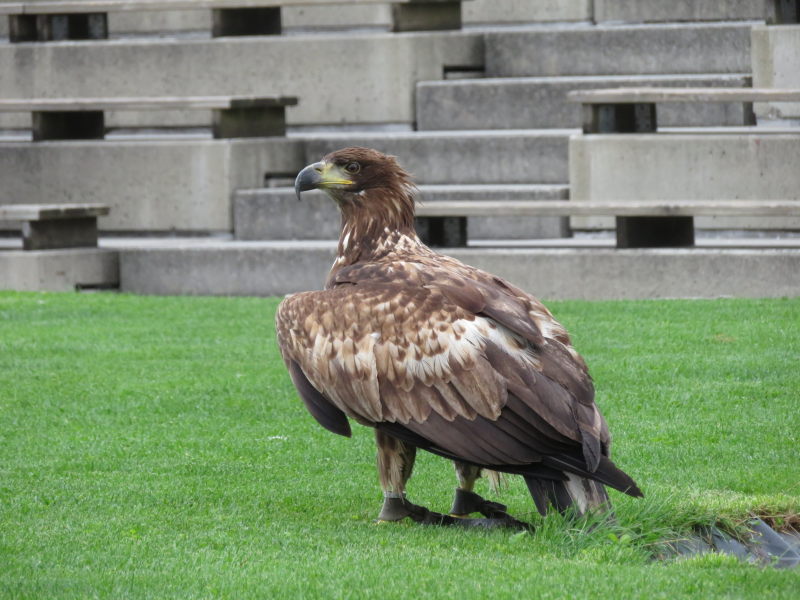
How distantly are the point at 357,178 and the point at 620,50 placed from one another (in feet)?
33.2

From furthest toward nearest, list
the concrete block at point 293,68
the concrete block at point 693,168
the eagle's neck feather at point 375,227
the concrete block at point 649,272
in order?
the concrete block at point 293,68
the concrete block at point 693,168
the concrete block at point 649,272
the eagle's neck feather at point 375,227

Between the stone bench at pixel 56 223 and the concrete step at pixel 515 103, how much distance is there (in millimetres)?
3759

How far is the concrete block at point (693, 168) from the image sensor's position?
13883 millimetres

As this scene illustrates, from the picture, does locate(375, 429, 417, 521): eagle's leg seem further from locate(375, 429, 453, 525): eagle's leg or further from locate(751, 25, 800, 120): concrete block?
locate(751, 25, 800, 120): concrete block

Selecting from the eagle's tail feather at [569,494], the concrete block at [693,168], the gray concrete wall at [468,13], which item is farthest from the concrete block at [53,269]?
the eagle's tail feather at [569,494]

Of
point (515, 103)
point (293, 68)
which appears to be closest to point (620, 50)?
point (515, 103)

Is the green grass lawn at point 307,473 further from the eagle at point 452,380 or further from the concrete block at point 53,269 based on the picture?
the concrete block at point 53,269

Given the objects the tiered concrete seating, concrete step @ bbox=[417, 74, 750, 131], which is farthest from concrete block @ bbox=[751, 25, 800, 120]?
concrete step @ bbox=[417, 74, 750, 131]

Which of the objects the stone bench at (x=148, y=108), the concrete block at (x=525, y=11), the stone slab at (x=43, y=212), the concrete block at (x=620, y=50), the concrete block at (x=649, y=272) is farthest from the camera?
the concrete block at (x=525, y=11)

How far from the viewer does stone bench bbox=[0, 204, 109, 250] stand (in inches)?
579

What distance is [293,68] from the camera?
1700 centimetres

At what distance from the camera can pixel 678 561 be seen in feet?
19.0

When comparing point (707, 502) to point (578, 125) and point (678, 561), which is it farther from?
point (578, 125)

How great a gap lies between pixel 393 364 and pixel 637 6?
11765 millimetres
